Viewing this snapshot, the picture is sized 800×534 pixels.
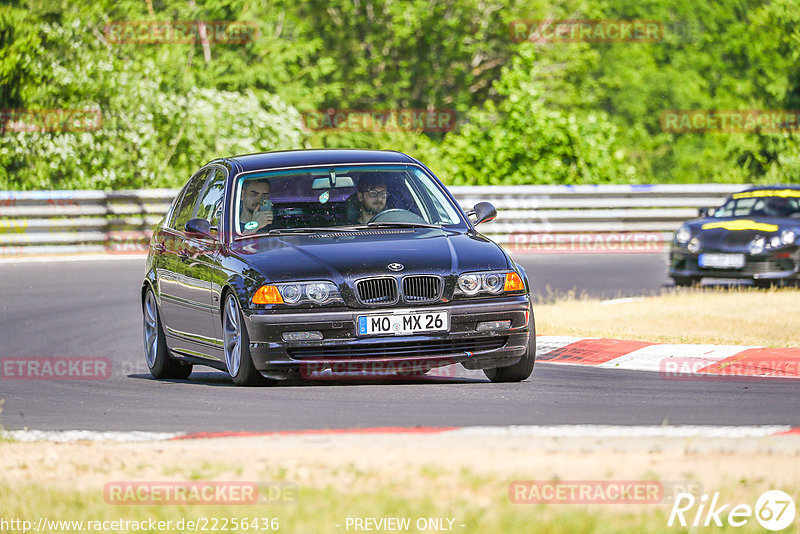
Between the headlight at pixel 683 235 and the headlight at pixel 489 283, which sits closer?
the headlight at pixel 489 283

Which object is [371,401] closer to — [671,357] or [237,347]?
[237,347]

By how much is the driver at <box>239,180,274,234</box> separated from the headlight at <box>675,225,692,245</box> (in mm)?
9260

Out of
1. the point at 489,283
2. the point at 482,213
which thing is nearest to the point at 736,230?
the point at 482,213

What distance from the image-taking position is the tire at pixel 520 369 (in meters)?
9.25

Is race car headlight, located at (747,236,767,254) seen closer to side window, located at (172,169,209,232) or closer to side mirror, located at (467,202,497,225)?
side mirror, located at (467,202,497,225)

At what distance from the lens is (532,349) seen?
9.27m

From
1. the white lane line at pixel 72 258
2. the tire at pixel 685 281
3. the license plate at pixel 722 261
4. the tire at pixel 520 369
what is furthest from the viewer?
the white lane line at pixel 72 258

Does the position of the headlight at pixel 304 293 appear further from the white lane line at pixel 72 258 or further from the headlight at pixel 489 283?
the white lane line at pixel 72 258

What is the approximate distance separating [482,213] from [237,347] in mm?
2109

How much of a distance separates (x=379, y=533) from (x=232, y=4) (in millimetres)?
37281

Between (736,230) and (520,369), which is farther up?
(520,369)

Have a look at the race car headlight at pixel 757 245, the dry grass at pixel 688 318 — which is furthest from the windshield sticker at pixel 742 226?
the dry grass at pixel 688 318

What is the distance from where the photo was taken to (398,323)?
8695mm

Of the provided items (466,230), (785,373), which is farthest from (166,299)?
(785,373)
